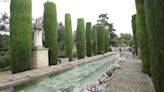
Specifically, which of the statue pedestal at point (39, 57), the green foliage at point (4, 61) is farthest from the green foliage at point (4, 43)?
the statue pedestal at point (39, 57)

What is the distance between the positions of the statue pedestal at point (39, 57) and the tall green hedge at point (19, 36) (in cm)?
174

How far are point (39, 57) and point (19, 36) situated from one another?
2.93 metres

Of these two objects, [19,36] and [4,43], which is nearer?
[19,36]

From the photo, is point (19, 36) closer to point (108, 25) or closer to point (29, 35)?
point (29, 35)

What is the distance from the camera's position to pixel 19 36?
12.9 m

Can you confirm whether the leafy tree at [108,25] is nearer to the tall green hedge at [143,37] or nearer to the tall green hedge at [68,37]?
the tall green hedge at [68,37]

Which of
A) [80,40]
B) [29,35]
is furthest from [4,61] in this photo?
[80,40]

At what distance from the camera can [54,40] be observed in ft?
57.7

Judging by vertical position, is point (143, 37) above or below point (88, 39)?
below

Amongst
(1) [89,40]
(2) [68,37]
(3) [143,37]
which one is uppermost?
(2) [68,37]

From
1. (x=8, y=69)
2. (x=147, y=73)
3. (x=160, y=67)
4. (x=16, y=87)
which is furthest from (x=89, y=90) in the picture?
(x=8, y=69)

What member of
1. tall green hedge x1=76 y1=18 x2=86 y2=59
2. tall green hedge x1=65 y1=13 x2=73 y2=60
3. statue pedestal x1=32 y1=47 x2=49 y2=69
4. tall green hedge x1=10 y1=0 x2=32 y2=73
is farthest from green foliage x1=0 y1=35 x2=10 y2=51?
tall green hedge x1=10 y1=0 x2=32 y2=73

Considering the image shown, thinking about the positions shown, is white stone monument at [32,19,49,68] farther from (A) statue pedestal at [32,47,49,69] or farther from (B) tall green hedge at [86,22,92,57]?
(B) tall green hedge at [86,22,92,57]

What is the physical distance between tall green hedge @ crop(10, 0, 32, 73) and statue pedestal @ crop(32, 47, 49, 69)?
1.74 meters
